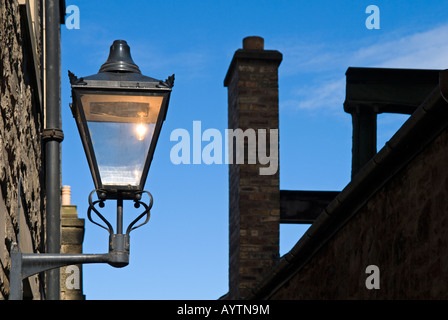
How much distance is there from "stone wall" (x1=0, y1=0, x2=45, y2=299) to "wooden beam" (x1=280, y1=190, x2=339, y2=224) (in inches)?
194

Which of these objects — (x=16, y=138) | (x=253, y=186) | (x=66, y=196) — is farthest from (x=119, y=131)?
(x=66, y=196)

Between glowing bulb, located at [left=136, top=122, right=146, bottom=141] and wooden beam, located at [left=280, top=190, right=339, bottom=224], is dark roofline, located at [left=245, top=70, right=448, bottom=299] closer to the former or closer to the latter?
glowing bulb, located at [left=136, top=122, right=146, bottom=141]

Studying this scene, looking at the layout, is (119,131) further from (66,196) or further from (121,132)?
(66,196)

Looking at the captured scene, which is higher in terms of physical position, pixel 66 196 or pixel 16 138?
pixel 66 196

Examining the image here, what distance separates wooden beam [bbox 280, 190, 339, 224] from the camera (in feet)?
33.0

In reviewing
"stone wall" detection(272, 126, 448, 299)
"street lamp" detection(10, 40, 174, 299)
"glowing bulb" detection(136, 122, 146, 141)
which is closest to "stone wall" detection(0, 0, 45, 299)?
"street lamp" detection(10, 40, 174, 299)

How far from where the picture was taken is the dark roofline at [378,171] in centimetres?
466

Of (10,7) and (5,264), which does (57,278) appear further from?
(10,7)

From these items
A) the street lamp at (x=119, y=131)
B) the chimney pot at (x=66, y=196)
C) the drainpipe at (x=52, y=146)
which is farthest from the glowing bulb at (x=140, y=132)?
the chimney pot at (x=66, y=196)

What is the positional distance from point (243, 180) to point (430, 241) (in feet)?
18.8

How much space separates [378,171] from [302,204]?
502 centimetres

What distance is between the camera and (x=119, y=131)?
4.25m

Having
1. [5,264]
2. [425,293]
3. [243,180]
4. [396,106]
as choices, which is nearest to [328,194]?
[243,180]

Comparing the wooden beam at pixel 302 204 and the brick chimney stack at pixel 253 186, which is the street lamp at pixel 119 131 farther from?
the brick chimney stack at pixel 253 186
